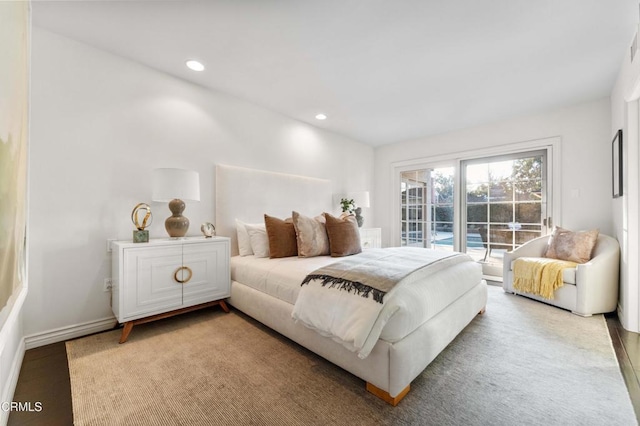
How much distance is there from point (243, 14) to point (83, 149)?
1731 mm

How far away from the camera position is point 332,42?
7.23 ft

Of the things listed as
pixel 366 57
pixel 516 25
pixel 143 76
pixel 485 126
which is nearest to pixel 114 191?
pixel 143 76

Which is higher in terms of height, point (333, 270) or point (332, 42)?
point (332, 42)

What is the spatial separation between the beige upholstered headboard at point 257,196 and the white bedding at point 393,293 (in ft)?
1.75

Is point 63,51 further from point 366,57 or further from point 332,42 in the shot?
point 366,57

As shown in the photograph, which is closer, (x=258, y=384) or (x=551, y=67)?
(x=258, y=384)

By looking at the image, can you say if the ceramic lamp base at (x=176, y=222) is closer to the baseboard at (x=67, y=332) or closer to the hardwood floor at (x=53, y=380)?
the baseboard at (x=67, y=332)

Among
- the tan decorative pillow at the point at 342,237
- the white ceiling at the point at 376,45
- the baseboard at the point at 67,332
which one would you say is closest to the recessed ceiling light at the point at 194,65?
the white ceiling at the point at 376,45

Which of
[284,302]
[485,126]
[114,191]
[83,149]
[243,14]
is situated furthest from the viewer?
[485,126]

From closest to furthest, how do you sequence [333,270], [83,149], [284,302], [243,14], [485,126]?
1. [333,270]
2. [243,14]
3. [284,302]
4. [83,149]
5. [485,126]

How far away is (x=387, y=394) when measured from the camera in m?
1.43

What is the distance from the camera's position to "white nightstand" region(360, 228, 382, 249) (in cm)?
445

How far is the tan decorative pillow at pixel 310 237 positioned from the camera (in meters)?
2.70

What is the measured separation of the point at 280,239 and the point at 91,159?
1.77 metres
